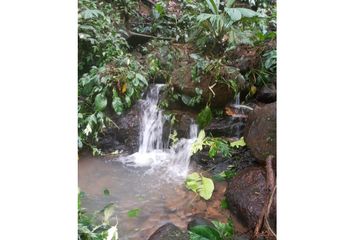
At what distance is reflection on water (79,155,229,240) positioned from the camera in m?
1.73

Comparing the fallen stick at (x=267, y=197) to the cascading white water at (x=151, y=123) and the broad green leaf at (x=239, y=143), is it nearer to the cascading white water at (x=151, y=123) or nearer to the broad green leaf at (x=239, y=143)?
the broad green leaf at (x=239, y=143)

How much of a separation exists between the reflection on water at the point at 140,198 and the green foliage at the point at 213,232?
0.05 m

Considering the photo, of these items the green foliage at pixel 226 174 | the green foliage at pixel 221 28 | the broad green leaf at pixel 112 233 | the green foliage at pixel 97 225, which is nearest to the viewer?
the green foliage at pixel 97 225

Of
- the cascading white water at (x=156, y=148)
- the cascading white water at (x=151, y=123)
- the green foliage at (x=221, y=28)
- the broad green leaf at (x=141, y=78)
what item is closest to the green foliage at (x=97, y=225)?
the cascading white water at (x=156, y=148)

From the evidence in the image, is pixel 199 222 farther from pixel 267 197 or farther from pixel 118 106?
pixel 118 106

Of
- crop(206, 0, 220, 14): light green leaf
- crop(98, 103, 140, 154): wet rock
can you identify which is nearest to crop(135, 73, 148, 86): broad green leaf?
crop(98, 103, 140, 154): wet rock

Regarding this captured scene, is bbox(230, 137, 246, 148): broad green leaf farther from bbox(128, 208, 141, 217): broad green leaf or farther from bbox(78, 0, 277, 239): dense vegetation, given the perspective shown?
bbox(128, 208, 141, 217): broad green leaf

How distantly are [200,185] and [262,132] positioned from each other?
46 centimetres

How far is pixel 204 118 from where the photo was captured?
200cm

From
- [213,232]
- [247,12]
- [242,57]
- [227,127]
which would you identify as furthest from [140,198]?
[247,12]

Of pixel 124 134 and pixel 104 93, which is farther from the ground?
pixel 104 93

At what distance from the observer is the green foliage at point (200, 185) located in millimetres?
1773

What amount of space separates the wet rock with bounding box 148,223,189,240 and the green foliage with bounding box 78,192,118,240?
0.22 m
